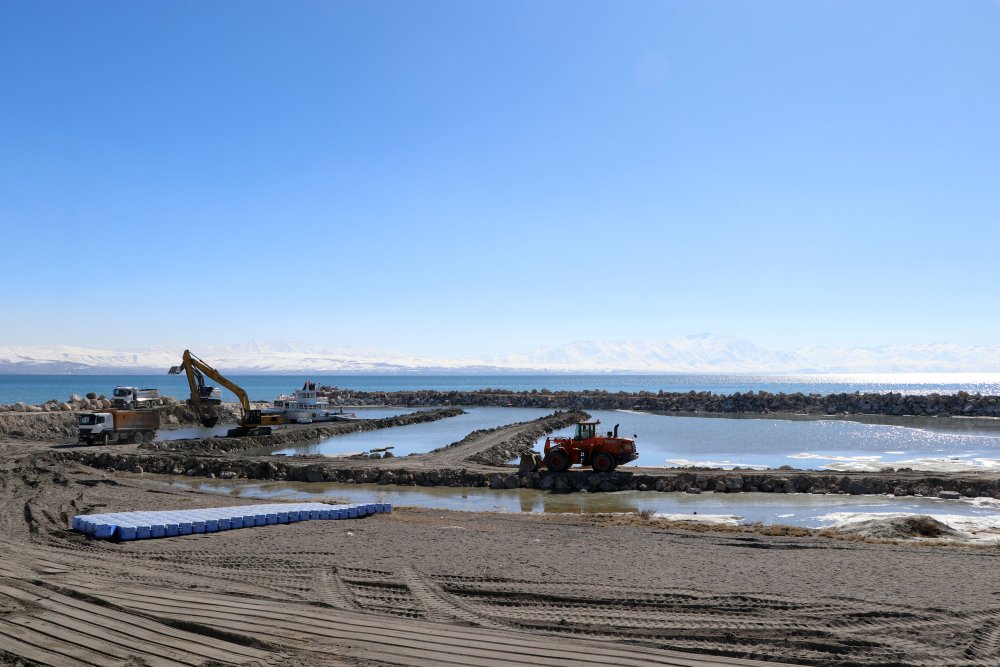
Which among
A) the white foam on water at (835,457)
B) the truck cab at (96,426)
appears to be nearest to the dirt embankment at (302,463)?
the truck cab at (96,426)

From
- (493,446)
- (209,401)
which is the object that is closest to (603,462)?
(493,446)

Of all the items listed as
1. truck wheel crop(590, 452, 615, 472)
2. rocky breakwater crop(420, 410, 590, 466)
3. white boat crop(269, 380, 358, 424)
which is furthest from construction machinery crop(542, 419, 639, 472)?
white boat crop(269, 380, 358, 424)

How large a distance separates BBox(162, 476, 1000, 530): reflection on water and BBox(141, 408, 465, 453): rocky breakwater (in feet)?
37.1

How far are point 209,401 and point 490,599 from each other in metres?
39.6

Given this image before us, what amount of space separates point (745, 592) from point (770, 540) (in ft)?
14.9

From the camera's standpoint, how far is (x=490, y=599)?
9.81 m

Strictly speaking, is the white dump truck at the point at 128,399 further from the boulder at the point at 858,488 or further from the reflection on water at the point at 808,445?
the boulder at the point at 858,488

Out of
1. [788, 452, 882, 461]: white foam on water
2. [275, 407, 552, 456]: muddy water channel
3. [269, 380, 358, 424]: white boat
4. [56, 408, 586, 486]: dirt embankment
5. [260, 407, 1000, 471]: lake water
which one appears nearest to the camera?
[56, 408, 586, 486]: dirt embankment

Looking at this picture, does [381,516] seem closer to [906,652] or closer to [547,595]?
[547,595]

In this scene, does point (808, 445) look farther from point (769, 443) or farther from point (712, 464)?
point (712, 464)

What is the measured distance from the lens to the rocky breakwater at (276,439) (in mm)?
35438

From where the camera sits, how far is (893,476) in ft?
76.8

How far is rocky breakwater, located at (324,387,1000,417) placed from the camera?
65375 mm

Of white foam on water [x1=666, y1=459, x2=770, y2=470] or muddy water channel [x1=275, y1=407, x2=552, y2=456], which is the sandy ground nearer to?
white foam on water [x1=666, y1=459, x2=770, y2=470]
